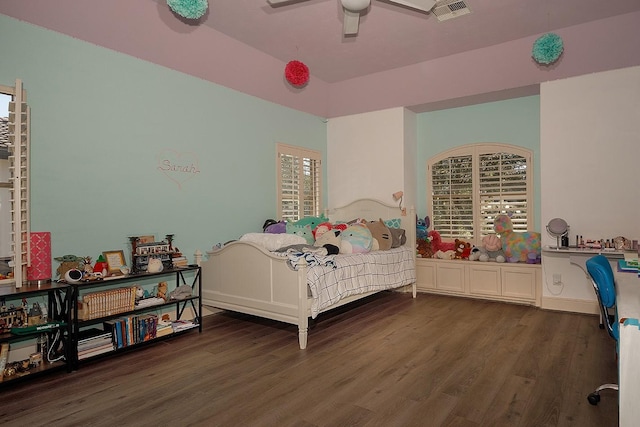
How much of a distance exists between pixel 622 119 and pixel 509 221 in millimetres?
1636

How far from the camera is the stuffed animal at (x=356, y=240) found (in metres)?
4.31

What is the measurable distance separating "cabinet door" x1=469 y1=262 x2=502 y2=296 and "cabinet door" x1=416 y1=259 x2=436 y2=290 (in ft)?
1.65

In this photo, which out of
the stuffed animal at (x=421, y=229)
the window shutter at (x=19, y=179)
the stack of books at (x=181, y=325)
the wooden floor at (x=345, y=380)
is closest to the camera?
the wooden floor at (x=345, y=380)

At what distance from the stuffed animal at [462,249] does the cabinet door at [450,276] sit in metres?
0.16

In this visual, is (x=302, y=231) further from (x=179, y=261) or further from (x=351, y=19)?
(x=351, y=19)

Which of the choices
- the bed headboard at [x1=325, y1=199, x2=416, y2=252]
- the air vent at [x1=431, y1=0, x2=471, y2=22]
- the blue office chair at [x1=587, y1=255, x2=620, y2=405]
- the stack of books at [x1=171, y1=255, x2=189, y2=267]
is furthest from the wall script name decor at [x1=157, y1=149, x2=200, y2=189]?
the blue office chair at [x1=587, y1=255, x2=620, y2=405]

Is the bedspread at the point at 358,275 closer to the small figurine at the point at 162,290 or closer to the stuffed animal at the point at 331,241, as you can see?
the stuffed animal at the point at 331,241

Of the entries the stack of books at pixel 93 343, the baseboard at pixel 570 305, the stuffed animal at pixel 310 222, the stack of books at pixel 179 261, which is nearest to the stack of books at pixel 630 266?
the baseboard at pixel 570 305

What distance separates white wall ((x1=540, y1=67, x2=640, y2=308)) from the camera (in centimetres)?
408

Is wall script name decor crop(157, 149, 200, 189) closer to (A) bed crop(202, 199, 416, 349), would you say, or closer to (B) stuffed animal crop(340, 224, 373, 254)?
(A) bed crop(202, 199, 416, 349)

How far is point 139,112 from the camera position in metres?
3.74

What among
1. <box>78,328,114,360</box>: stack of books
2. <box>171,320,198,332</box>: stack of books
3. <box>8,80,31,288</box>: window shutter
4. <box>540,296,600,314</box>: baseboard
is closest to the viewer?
<box>8,80,31,288</box>: window shutter

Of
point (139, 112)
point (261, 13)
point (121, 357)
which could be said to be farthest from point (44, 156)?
point (261, 13)

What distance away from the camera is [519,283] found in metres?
4.76
